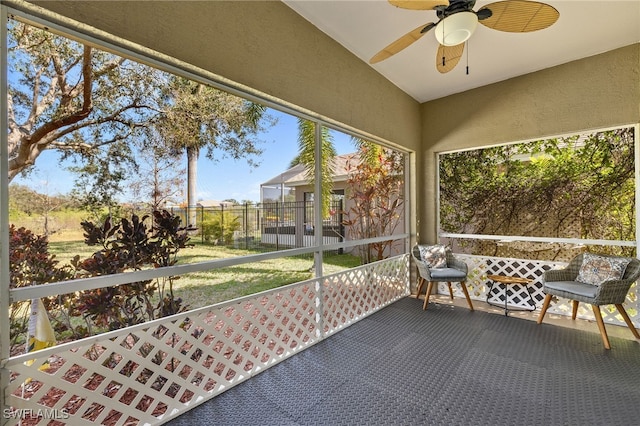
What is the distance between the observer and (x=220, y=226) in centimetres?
264

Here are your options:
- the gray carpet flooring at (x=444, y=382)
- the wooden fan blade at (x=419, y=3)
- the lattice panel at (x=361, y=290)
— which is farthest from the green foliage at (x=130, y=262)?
the wooden fan blade at (x=419, y=3)

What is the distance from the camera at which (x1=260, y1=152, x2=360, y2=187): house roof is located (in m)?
3.45

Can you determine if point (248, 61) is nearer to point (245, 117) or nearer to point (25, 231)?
point (245, 117)

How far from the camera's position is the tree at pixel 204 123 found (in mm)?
2211

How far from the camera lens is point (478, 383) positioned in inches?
87.4

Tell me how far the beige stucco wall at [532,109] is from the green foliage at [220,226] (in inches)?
125

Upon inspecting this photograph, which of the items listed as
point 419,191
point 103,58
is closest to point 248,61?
point 103,58

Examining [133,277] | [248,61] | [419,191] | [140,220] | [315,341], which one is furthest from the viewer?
[419,191]

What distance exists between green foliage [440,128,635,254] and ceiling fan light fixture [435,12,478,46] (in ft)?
9.90

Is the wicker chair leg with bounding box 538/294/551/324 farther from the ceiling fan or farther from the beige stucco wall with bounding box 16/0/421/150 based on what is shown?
the ceiling fan

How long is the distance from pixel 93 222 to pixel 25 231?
31 centimetres

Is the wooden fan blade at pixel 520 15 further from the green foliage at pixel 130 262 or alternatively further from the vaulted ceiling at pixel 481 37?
the green foliage at pixel 130 262

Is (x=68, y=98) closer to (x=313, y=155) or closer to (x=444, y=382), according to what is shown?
(x=313, y=155)

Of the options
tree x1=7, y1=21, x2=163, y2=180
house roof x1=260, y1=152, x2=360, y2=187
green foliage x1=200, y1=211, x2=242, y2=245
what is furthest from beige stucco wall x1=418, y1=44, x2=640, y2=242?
tree x1=7, y1=21, x2=163, y2=180
